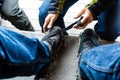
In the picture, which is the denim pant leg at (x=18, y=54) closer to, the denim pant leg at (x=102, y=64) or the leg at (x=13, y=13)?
the denim pant leg at (x=102, y=64)

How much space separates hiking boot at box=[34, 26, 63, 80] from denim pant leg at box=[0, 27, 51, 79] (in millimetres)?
86

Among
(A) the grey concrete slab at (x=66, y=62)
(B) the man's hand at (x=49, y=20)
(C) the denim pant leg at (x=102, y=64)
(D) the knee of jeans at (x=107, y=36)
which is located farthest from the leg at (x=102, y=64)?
(D) the knee of jeans at (x=107, y=36)

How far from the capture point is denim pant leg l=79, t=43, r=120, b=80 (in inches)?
32.5

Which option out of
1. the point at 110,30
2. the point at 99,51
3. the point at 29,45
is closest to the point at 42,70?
the point at 29,45

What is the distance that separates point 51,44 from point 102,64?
1.19 feet

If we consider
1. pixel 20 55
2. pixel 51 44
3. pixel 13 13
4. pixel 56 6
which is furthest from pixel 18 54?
pixel 13 13

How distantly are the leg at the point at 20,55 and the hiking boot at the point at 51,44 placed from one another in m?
0.05

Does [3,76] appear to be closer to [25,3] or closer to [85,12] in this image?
[85,12]

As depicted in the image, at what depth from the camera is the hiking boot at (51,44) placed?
114 centimetres

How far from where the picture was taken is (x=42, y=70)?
3.69ft

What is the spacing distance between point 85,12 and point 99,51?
12.6 inches

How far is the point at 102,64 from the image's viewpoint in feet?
2.87

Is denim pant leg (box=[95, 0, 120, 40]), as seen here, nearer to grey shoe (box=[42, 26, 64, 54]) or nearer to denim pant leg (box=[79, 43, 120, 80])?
grey shoe (box=[42, 26, 64, 54])

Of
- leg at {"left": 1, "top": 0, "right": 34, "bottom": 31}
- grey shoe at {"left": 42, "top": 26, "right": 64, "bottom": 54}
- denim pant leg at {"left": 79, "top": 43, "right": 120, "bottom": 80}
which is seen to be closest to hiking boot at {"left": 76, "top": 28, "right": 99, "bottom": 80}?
grey shoe at {"left": 42, "top": 26, "right": 64, "bottom": 54}
